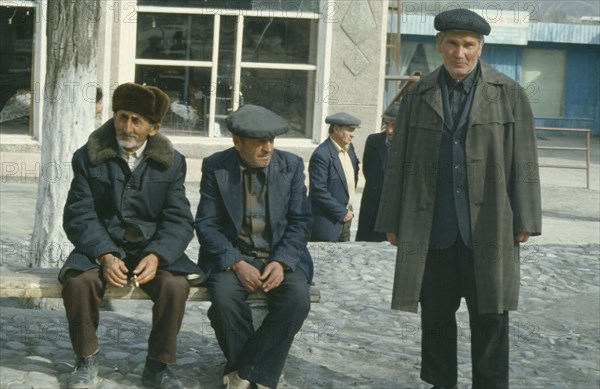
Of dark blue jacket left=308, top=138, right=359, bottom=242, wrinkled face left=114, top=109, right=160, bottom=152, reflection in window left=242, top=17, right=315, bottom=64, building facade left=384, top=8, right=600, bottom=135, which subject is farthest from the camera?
building facade left=384, top=8, right=600, bottom=135

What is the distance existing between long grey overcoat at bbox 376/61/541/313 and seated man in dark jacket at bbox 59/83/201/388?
1.15m

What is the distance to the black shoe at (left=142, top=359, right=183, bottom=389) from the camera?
18.4 feet

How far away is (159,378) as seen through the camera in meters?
5.64

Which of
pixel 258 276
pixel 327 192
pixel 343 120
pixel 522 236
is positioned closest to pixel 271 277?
pixel 258 276

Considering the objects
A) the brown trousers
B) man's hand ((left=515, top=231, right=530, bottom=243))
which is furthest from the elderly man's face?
the brown trousers

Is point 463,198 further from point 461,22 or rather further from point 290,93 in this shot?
point 290,93

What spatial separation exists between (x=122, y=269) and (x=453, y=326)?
5.64ft

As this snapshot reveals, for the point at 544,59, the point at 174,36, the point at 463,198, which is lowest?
the point at 463,198

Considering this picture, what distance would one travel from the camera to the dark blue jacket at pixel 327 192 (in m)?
10.3

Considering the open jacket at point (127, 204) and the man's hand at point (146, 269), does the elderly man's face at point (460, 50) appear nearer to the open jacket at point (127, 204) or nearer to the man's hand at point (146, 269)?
the open jacket at point (127, 204)

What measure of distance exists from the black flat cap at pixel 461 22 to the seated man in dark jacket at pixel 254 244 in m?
1.01

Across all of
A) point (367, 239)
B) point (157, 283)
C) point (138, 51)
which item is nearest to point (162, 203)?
point (157, 283)

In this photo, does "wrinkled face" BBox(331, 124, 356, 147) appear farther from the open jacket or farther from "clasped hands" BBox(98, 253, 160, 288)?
"clasped hands" BBox(98, 253, 160, 288)

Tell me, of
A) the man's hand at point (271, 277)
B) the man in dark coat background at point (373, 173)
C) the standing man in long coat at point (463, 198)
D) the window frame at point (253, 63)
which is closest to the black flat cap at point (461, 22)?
the standing man in long coat at point (463, 198)
